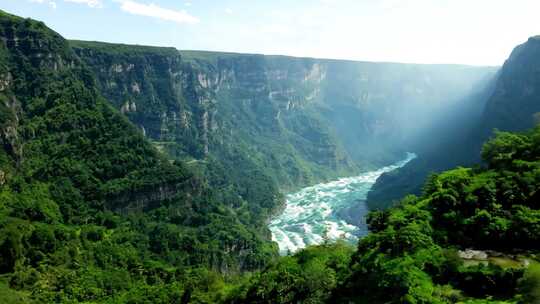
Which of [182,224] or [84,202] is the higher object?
[84,202]

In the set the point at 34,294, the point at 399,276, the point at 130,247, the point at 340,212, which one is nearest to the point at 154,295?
the point at 34,294

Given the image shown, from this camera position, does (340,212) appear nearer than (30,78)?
No

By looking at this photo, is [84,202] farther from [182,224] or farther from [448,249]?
[448,249]

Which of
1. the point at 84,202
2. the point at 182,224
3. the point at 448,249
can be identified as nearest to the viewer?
the point at 448,249

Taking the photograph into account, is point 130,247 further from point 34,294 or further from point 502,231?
point 502,231

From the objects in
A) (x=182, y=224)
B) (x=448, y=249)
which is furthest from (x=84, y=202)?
(x=448, y=249)

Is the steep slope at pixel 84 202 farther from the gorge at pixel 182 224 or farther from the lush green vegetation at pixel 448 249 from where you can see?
the lush green vegetation at pixel 448 249

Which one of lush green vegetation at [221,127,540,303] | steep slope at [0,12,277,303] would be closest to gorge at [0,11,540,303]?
lush green vegetation at [221,127,540,303]

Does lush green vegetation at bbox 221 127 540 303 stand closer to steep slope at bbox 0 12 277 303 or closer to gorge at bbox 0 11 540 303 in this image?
→ gorge at bbox 0 11 540 303

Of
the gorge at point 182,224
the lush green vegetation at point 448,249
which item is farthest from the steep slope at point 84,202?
the lush green vegetation at point 448,249
